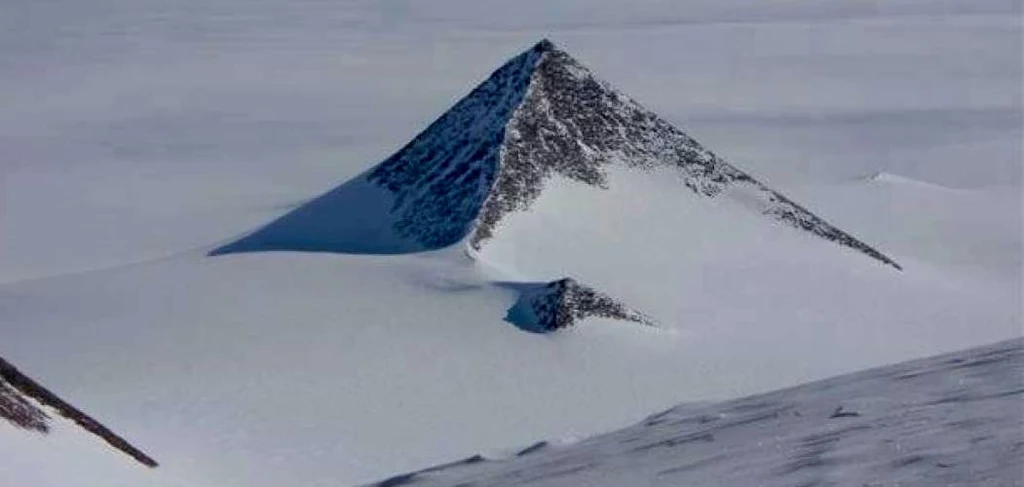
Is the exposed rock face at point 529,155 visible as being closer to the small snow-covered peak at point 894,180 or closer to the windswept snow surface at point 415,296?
the windswept snow surface at point 415,296

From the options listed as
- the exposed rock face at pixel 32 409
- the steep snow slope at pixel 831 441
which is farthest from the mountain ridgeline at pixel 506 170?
the steep snow slope at pixel 831 441

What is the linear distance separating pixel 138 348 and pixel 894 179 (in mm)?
30130

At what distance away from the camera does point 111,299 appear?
36.0 metres

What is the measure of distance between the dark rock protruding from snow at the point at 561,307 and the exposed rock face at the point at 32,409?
1081 centimetres

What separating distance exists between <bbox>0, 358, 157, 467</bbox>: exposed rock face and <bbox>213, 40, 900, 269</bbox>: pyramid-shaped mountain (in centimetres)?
1603

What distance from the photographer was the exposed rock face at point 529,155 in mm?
38656

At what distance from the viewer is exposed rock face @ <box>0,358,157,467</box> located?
1856cm

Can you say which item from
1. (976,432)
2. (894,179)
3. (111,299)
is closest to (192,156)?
(894,179)

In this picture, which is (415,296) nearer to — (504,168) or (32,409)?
(504,168)

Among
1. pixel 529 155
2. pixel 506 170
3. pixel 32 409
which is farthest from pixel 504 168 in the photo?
pixel 32 409

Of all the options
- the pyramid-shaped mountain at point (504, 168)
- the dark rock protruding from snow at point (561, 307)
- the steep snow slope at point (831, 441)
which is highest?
the pyramid-shaped mountain at point (504, 168)

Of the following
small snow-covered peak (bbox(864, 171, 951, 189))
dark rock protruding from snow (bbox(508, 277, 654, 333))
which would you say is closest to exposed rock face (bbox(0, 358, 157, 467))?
dark rock protruding from snow (bbox(508, 277, 654, 333))

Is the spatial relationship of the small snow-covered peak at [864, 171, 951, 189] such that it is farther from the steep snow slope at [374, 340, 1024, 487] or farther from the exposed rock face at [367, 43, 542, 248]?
the steep snow slope at [374, 340, 1024, 487]

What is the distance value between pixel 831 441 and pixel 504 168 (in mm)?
29769
